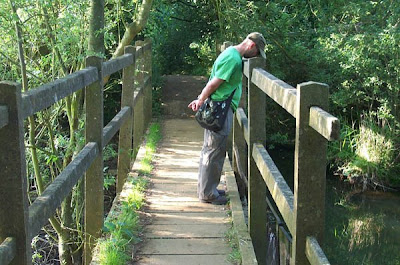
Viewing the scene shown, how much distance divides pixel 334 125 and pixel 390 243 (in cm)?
666

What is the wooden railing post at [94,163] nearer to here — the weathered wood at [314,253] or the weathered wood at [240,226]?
the weathered wood at [240,226]

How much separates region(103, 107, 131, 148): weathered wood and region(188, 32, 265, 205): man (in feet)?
2.42

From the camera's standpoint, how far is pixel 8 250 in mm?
2477

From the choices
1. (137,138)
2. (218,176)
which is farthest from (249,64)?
(137,138)

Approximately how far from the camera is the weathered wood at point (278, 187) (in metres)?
3.07

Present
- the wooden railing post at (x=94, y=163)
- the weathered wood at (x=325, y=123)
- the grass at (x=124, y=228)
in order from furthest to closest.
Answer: the wooden railing post at (x=94, y=163)
the grass at (x=124, y=228)
the weathered wood at (x=325, y=123)

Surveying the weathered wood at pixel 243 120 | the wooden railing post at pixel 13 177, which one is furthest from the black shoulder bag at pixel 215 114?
the wooden railing post at pixel 13 177

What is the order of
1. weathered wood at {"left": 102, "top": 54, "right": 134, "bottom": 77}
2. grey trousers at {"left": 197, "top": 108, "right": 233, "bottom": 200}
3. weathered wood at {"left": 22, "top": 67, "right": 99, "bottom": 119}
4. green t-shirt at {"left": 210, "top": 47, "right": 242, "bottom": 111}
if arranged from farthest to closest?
grey trousers at {"left": 197, "top": 108, "right": 233, "bottom": 200}
green t-shirt at {"left": 210, "top": 47, "right": 242, "bottom": 111}
weathered wood at {"left": 102, "top": 54, "right": 134, "bottom": 77}
weathered wood at {"left": 22, "top": 67, "right": 99, "bottom": 119}

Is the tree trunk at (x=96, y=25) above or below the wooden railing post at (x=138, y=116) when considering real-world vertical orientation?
above

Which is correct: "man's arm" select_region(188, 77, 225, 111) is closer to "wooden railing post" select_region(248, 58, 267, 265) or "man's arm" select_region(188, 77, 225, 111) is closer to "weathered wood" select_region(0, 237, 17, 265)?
"wooden railing post" select_region(248, 58, 267, 265)

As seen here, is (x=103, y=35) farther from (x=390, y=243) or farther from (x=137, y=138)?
(x=390, y=243)

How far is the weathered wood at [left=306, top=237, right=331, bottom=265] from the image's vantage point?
256 centimetres

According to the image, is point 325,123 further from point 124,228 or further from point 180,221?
point 180,221

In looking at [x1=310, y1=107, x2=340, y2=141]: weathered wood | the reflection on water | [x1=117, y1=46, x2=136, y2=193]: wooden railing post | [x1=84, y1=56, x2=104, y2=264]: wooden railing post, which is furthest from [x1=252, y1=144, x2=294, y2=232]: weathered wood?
the reflection on water
